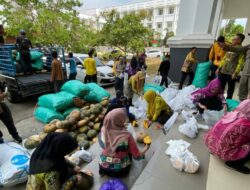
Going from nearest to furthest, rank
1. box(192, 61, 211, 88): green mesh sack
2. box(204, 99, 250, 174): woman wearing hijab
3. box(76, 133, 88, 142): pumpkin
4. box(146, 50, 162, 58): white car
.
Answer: box(204, 99, 250, 174): woman wearing hijab, box(76, 133, 88, 142): pumpkin, box(192, 61, 211, 88): green mesh sack, box(146, 50, 162, 58): white car

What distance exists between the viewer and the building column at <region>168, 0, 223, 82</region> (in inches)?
236

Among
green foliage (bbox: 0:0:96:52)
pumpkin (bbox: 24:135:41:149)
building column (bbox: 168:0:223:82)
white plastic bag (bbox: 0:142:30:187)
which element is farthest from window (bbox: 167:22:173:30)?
white plastic bag (bbox: 0:142:30:187)

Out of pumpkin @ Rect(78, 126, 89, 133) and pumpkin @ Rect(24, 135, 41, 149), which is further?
pumpkin @ Rect(78, 126, 89, 133)

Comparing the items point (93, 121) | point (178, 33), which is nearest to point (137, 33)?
point (178, 33)

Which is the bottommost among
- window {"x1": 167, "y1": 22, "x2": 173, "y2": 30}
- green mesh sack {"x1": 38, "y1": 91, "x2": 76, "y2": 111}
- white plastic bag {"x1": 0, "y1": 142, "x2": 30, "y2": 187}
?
white plastic bag {"x1": 0, "y1": 142, "x2": 30, "y2": 187}

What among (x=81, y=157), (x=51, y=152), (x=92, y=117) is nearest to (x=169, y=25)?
(x=92, y=117)

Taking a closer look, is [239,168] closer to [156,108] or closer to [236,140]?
[236,140]

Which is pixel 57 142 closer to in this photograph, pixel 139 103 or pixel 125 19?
pixel 139 103

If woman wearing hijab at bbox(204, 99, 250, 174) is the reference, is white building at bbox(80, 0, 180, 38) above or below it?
above

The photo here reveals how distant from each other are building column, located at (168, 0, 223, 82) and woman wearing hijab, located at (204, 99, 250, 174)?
190 inches

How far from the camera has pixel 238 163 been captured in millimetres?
1866

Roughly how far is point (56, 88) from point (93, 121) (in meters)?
2.42

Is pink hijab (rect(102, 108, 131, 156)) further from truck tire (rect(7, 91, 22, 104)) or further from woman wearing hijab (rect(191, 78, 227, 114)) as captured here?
truck tire (rect(7, 91, 22, 104))

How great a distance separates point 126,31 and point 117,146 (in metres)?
12.3
